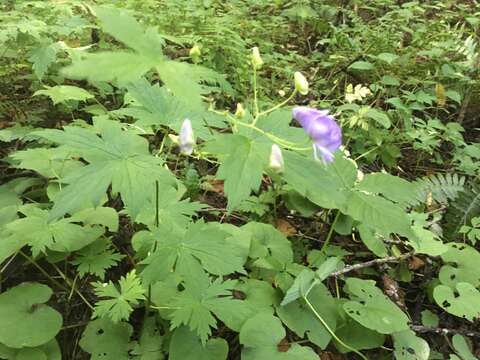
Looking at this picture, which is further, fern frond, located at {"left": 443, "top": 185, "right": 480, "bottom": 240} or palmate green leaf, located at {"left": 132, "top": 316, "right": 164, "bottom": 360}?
fern frond, located at {"left": 443, "top": 185, "right": 480, "bottom": 240}

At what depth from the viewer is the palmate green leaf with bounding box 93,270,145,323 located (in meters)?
1.42

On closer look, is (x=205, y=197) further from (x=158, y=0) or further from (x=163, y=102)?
(x=158, y=0)

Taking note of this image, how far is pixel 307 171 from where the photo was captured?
3.50 feet

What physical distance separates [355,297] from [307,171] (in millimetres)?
970

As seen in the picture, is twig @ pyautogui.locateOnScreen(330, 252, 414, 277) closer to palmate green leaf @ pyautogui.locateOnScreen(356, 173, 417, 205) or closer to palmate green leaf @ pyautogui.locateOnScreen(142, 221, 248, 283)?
palmate green leaf @ pyautogui.locateOnScreen(356, 173, 417, 205)

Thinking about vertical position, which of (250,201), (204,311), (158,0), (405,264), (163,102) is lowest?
(405,264)

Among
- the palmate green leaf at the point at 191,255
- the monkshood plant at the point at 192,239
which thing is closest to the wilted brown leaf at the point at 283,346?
the monkshood plant at the point at 192,239

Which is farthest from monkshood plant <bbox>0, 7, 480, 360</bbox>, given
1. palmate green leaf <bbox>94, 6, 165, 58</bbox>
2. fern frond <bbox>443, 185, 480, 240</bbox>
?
fern frond <bbox>443, 185, 480, 240</bbox>

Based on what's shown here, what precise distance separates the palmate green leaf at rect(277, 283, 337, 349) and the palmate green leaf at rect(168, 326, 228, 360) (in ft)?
0.92

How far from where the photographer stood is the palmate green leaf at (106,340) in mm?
1472

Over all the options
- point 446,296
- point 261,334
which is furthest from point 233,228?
point 446,296

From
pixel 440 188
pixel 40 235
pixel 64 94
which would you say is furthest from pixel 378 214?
pixel 64 94

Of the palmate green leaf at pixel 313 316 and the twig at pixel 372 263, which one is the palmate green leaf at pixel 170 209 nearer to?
the palmate green leaf at pixel 313 316

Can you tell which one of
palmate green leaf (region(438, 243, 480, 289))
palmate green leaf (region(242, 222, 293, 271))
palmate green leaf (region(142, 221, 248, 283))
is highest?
palmate green leaf (region(142, 221, 248, 283))
